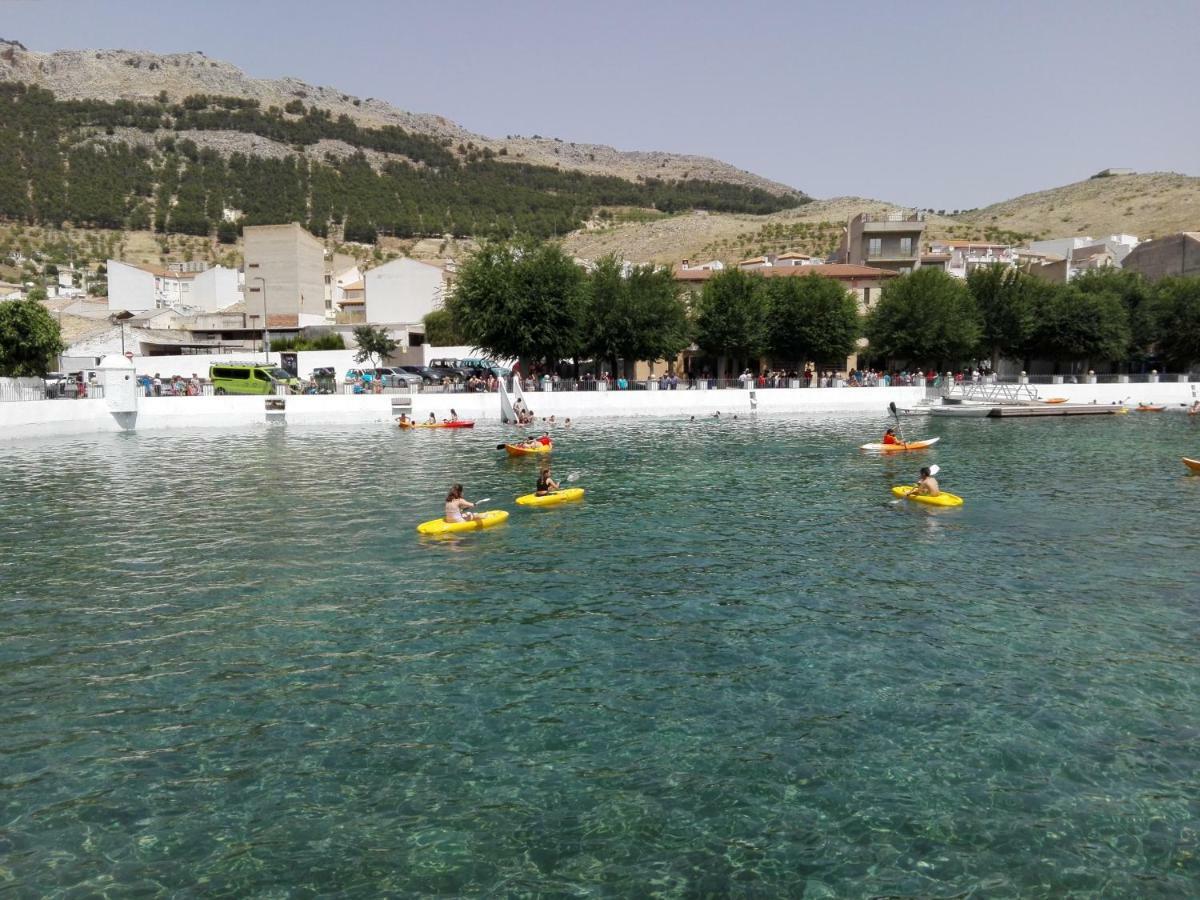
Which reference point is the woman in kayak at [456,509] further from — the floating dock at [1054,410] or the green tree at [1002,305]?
the green tree at [1002,305]

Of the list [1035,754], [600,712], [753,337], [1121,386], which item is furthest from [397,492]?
[1121,386]

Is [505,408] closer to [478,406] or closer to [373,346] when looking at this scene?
[478,406]

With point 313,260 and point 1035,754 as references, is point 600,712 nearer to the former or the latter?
point 1035,754

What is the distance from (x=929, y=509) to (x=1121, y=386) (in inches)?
1862

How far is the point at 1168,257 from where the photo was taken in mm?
89188

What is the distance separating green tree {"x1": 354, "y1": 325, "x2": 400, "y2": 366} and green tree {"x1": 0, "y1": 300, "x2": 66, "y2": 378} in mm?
25312

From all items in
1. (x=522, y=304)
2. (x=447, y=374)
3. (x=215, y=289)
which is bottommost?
(x=447, y=374)

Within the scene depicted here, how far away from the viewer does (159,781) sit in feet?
30.2

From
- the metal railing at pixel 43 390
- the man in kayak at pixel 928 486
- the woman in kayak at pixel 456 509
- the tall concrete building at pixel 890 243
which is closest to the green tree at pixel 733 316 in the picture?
the tall concrete building at pixel 890 243

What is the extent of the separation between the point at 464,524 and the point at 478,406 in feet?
98.3

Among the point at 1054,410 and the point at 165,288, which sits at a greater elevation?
the point at 165,288

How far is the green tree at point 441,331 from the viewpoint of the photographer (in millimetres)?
79438

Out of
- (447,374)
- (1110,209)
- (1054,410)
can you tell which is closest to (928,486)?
(1054,410)

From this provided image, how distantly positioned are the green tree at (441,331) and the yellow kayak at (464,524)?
5821 cm
